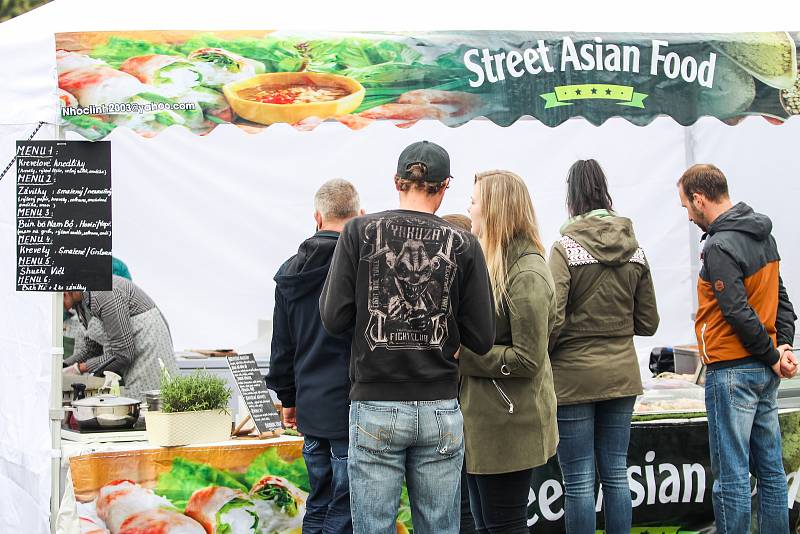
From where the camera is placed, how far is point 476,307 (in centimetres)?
265

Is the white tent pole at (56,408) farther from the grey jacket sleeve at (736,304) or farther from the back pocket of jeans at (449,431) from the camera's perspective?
the grey jacket sleeve at (736,304)

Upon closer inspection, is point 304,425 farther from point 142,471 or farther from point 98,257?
point 98,257

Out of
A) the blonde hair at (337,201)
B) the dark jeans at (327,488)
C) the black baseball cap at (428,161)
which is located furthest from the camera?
the blonde hair at (337,201)

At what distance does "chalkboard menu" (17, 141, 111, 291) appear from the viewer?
12.3 feet

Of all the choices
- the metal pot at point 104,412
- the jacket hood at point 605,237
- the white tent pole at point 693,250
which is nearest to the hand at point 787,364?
the jacket hood at point 605,237

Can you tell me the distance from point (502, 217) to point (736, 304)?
45.2 inches

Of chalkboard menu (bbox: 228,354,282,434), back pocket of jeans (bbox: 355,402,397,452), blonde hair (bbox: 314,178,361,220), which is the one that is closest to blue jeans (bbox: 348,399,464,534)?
back pocket of jeans (bbox: 355,402,397,452)

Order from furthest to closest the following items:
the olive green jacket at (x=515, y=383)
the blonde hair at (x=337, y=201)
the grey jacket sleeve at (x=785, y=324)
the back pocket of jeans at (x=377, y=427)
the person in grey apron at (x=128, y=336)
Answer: the person in grey apron at (x=128, y=336) → the grey jacket sleeve at (x=785, y=324) → the blonde hair at (x=337, y=201) → the olive green jacket at (x=515, y=383) → the back pocket of jeans at (x=377, y=427)

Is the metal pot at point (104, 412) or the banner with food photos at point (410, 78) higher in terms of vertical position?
the banner with food photos at point (410, 78)

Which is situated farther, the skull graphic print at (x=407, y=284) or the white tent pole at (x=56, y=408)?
the white tent pole at (x=56, y=408)

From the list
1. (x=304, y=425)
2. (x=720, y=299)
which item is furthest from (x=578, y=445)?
(x=304, y=425)

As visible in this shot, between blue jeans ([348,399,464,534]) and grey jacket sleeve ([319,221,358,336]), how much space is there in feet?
0.79

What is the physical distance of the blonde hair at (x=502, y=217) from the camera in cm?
305

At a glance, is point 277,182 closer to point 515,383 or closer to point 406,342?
point 515,383
